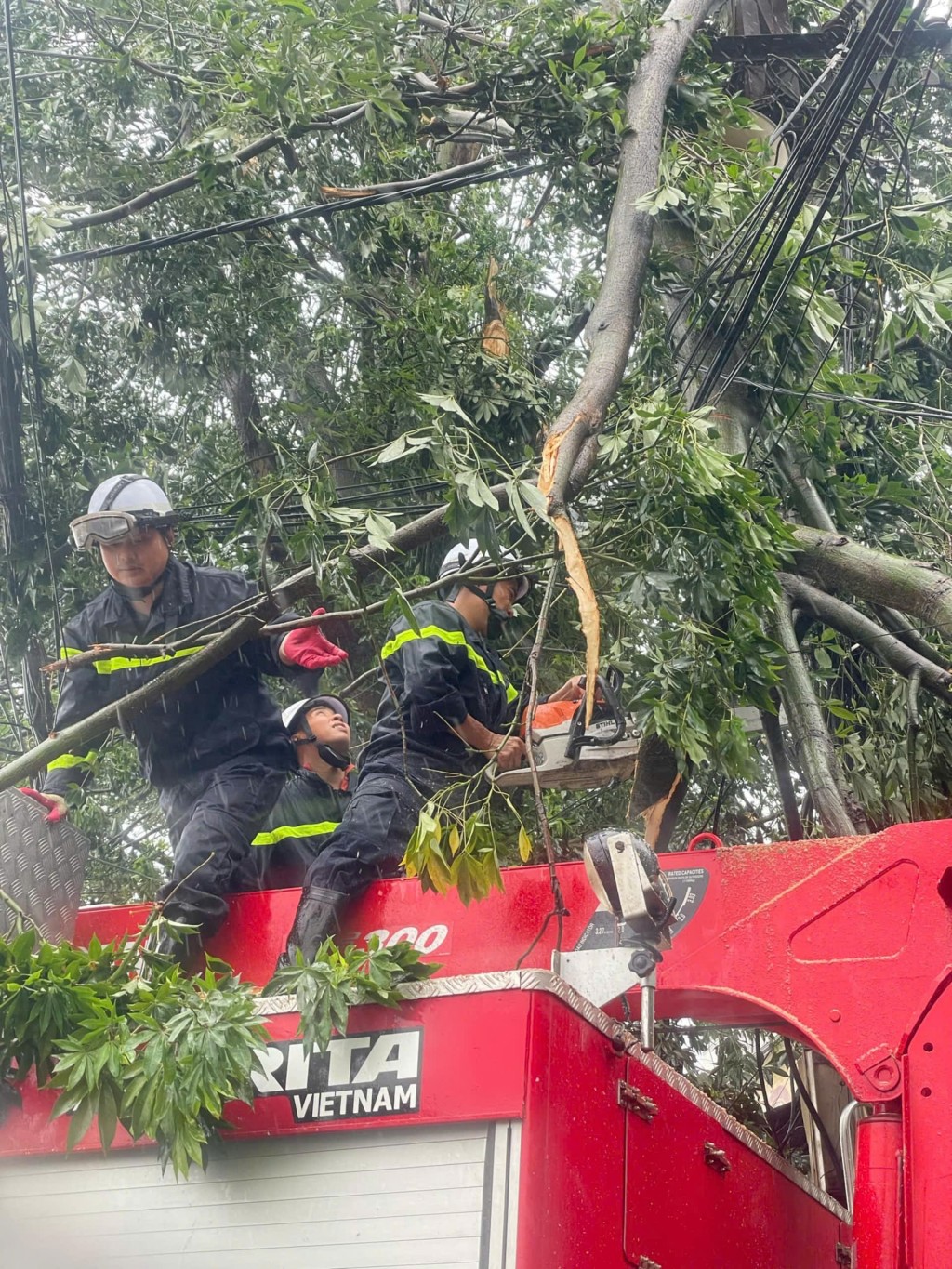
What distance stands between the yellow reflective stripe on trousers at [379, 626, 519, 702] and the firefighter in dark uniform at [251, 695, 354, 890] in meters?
0.77

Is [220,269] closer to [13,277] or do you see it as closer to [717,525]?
[13,277]

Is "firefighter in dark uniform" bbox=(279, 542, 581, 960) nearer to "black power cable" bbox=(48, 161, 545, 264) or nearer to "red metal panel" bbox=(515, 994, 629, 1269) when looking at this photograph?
"red metal panel" bbox=(515, 994, 629, 1269)

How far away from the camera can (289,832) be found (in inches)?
205

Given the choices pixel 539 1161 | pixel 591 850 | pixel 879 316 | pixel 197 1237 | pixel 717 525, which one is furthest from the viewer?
pixel 879 316

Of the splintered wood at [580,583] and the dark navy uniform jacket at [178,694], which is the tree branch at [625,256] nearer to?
the splintered wood at [580,583]

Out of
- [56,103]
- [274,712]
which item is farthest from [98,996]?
[56,103]

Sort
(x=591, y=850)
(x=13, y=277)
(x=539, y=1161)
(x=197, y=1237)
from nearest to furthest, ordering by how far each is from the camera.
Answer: (x=539, y=1161), (x=197, y=1237), (x=591, y=850), (x=13, y=277)

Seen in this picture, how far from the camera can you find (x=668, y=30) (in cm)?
678

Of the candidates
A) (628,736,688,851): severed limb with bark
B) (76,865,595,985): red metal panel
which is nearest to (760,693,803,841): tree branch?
(628,736,688,851): severed limb with bark

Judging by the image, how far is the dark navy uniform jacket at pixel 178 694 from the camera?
503 centimetres

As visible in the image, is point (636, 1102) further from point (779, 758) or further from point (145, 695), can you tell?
point (779, 758)

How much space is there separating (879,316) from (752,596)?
9.16 ft

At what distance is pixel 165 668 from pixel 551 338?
4.39 metres

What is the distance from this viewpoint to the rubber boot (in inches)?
164
